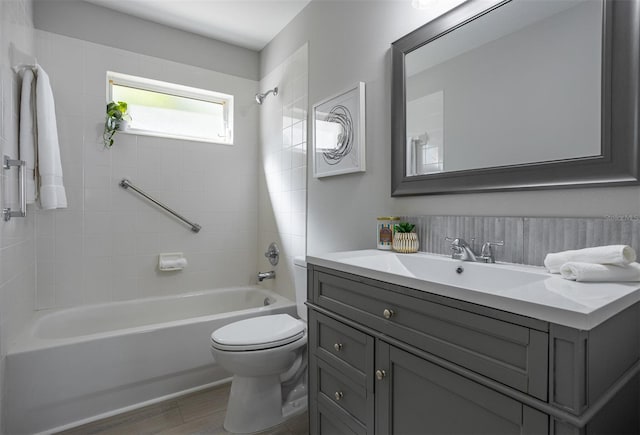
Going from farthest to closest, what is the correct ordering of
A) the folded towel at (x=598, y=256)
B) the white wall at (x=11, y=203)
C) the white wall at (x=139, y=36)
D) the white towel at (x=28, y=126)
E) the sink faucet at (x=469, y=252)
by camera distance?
the white wall at (x=139, y=36) → the white towel at (x=28, y=126) → the white wall at (x=11, y=203) → the sink faucet at (x=469, y=252) → the folded towel at (x=598, y=256)

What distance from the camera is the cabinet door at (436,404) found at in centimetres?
76

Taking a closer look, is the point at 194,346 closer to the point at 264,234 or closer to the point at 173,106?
the point at 264,234

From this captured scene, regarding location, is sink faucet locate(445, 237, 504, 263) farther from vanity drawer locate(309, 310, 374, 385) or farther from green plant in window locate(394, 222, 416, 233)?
vanity drawer locate(309, 310, 374, 385)

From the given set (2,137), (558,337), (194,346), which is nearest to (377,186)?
(558,337)

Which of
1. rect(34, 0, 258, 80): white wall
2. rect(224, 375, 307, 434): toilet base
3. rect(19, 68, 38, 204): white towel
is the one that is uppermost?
rect(34, 0, 258, 80): white wall

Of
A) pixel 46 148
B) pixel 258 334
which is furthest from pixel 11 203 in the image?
pixel 258 334

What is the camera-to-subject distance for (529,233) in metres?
1.17

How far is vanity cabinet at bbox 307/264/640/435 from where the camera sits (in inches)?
26.8

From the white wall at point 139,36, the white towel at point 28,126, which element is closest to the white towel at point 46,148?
the white towel at point 28,126

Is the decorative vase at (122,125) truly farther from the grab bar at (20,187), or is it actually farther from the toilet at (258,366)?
the toilet at (258,366)

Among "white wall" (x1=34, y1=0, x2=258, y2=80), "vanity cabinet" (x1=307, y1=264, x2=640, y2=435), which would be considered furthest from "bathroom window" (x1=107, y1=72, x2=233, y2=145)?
"vanity cabinet" (x1=307, y1=264, x2=640, y2=435)

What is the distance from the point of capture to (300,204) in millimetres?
2490

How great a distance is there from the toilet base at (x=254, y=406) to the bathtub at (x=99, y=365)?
467 mm

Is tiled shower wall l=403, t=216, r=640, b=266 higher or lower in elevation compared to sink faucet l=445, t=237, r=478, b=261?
higher
